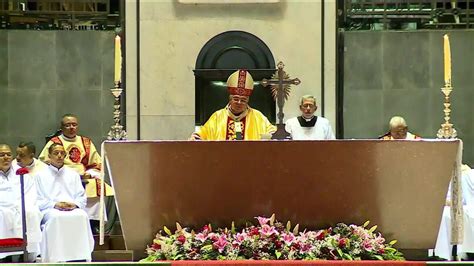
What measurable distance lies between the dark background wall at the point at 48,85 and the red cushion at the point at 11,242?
3.73 metres

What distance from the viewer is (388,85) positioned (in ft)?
40.7

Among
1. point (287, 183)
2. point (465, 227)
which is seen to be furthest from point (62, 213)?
point (465, 227)

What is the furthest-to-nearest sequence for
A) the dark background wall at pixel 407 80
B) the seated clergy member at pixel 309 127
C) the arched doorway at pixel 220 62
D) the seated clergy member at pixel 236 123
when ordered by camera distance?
the dark background wall at pixel 407 80, the arched doorway at pixel 220 62, the seated clergy member at pixel 309 127, the seated clergy member at pixel 236 123

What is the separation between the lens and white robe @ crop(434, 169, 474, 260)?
30.7ft

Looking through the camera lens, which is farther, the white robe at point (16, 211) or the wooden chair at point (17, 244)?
the white robe at point (16, 211)

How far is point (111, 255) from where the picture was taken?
8.73m

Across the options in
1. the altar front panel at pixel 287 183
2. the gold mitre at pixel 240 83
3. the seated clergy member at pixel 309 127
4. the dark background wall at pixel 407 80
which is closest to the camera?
the altar front panel at pixel 287 183

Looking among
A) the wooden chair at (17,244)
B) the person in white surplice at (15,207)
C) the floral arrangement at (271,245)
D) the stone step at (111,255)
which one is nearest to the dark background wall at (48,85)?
the person in white surplice at (15,207)

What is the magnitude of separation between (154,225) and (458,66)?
6921 mm

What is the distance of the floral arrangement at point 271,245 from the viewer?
20.8 feet

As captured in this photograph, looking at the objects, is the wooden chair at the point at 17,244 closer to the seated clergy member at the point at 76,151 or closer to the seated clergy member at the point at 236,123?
the seated clergy member at the point at 76,151

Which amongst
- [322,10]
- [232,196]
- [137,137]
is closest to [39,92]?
[137,137]

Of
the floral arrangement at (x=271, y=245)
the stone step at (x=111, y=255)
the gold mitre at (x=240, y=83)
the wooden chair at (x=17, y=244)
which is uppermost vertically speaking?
the gold mitre at (x=240, y=83)

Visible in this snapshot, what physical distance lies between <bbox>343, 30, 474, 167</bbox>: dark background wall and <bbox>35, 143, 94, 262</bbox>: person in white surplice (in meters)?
4.20
